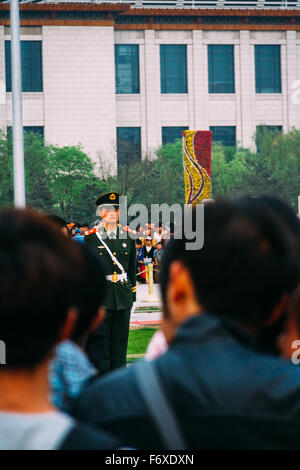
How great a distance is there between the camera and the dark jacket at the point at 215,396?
1.63m

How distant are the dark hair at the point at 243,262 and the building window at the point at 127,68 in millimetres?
48935

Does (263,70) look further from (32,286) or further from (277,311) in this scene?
(32,286)

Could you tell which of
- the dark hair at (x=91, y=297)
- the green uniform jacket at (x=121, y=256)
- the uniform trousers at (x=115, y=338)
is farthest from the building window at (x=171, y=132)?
the dark hair at (x=91, y=297)

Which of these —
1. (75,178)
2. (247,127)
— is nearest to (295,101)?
(247,127)

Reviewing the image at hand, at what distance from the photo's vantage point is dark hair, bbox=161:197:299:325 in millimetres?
1729

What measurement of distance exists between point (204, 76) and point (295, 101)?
19.9ft

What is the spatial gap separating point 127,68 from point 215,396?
49.6 metres

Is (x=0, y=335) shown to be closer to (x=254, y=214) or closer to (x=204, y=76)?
(x=254, y=214)

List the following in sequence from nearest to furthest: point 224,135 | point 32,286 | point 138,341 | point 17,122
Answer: point 32,286
point 138,341
point 17,122
point 224,135

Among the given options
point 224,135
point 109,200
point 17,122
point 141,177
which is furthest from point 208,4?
point 109,200

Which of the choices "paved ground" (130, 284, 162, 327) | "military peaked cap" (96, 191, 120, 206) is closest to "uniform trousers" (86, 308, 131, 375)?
"military peaked cap" (96, 191, 120, 206)

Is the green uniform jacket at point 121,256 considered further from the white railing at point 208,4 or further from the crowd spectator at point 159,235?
the white railing at point 208,4

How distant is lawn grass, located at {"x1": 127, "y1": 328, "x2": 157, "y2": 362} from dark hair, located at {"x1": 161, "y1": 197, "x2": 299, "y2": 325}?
282 inches

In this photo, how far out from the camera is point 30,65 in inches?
1875
